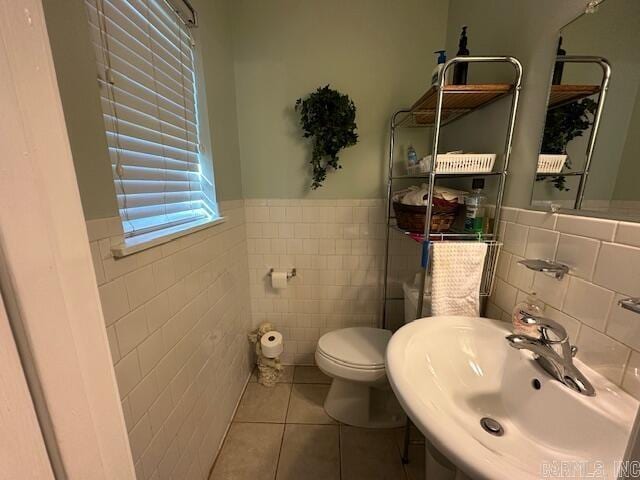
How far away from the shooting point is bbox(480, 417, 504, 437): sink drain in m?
0.68

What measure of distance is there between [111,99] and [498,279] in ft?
4.64

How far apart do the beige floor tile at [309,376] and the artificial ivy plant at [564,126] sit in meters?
1.61

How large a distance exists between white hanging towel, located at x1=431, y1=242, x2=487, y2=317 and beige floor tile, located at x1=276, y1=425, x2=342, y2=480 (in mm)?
909

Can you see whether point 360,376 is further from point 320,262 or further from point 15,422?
point 15,422

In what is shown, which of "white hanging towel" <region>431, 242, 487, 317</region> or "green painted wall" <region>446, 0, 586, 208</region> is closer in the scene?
"green painted wall" <region>446, 0, 586, 208</region>

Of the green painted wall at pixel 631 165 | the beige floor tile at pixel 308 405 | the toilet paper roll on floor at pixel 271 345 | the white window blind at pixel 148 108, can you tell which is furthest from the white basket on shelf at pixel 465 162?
the beige floor tile at pixel 308 405

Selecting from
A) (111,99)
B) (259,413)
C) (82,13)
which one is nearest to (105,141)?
(111,99)

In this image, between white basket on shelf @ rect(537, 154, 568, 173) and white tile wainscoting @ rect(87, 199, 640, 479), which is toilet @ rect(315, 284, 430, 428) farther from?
white basket on shelf @ rect(537, 154, 568, 173)

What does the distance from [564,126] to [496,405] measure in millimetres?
845

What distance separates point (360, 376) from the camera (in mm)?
1278

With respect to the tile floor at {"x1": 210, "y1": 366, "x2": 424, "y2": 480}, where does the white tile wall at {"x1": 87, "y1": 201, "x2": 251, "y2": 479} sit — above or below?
above

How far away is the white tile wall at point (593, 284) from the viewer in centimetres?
56

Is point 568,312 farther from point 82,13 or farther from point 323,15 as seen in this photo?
point 323,15

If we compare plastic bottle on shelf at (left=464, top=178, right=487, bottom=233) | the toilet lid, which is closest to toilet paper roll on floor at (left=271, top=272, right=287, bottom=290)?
the toilet lid
